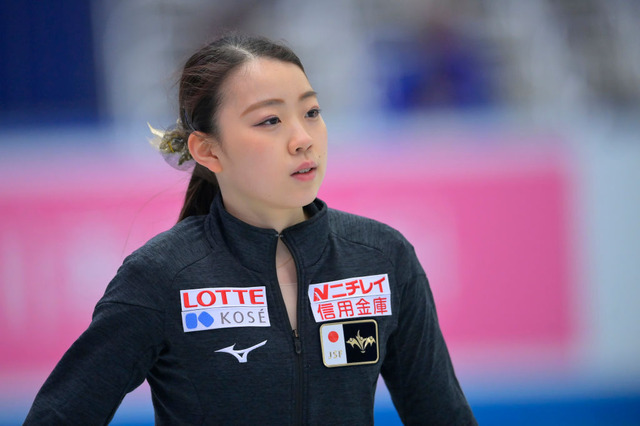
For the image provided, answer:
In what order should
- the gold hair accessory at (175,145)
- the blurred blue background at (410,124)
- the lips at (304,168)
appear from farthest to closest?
the blurred blue background at (410,124), the gold hair accessory at (175,145), the lips at (304,168)

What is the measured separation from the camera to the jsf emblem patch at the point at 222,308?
141 cm

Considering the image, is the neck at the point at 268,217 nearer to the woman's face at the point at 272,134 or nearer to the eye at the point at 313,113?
the woman's face at the point at 272,134

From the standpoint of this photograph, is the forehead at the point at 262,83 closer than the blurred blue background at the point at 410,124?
Yes

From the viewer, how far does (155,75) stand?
10.7 feet

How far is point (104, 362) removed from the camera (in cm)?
138

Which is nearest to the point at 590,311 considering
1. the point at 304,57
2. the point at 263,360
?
the point at 304,57

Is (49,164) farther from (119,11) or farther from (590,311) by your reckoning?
(590,311)

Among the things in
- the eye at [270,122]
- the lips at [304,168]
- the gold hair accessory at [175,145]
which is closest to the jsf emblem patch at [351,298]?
the lips at [304,168]

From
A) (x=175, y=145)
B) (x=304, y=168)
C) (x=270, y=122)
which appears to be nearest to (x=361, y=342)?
(x=304, y=168)

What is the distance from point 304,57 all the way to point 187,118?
5.87 feet

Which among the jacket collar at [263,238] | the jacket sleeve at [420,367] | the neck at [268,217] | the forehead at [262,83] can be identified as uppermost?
the forehead at [262,83]

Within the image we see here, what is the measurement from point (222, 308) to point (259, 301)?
0.25ft

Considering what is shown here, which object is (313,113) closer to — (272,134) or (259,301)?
(272,134)

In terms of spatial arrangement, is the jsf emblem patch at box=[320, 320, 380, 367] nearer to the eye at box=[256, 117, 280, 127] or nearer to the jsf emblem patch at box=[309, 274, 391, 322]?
the jsf emblem patch at box=[309, 274, 391, 322]
